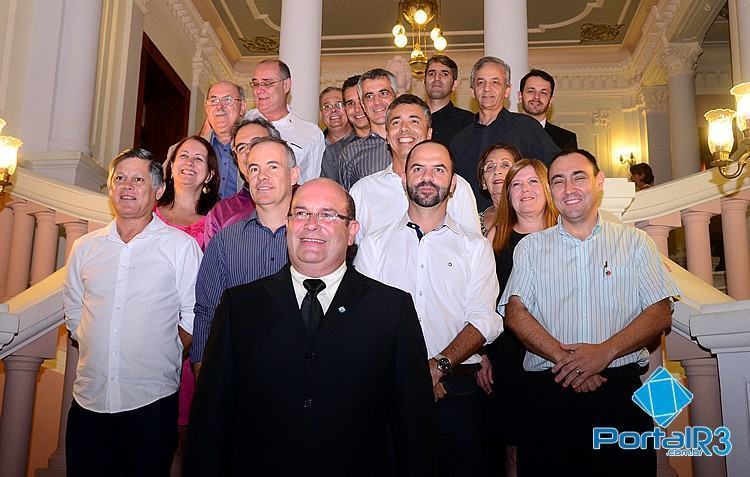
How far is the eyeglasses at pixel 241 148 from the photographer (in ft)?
10.4

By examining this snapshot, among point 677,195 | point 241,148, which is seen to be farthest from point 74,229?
point 677,195

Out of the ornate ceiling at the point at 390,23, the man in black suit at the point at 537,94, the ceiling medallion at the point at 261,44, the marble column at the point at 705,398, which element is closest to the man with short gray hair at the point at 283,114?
the man in black suit at the point at 537,94

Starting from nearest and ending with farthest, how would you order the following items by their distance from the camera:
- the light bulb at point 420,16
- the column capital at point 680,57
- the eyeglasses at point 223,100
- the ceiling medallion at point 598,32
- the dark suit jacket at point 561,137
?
1. the eyeglasses at point 223,100
2. the dark suit jacket at point 561,137
3. the light bulb at point 420,16
4. the column capital at point 680,57
5. the ceiling medallion at point 598,32

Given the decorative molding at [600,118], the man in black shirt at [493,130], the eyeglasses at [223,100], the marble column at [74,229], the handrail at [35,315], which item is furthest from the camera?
the decorative molding at [600,118]

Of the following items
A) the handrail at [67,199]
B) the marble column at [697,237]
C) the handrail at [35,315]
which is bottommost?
the handrail at [35,315]

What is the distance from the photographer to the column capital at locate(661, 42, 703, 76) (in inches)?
409

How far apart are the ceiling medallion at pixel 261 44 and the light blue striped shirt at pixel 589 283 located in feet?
30.8

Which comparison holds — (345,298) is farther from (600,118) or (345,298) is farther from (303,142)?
(600,118)

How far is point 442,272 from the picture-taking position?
2.79 meters

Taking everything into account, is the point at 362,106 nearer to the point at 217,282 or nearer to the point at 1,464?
A: the point at 217,282

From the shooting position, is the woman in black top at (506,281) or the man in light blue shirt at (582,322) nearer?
the man in light blue shirt at (582,322)

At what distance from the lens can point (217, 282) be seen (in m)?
2.74

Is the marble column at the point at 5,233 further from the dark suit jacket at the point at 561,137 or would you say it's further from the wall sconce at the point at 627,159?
the wall sconce at the point at 627,159

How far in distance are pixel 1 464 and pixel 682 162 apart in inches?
382
